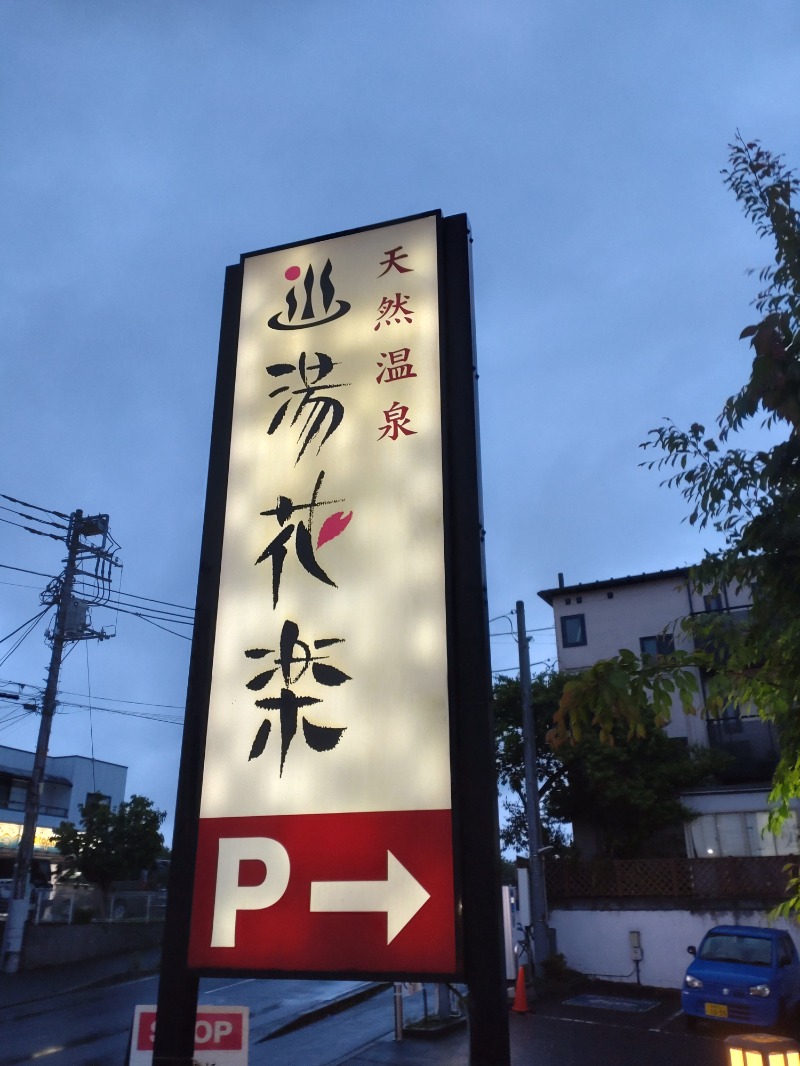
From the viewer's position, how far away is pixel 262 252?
5.98m

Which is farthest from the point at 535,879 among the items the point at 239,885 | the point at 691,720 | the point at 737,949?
the point at 239,885

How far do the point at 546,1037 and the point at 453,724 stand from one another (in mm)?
11845

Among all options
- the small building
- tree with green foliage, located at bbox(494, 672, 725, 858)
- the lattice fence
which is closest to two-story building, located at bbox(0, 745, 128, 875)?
the small building

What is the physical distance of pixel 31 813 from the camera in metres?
21.0

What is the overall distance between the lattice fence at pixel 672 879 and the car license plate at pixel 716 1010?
212 inches

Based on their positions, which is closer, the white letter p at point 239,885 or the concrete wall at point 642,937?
the white letter p at point 239,885

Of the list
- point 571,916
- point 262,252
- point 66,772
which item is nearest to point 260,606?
point 262,252

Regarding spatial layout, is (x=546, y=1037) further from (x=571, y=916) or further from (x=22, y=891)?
(x=22, y=891)

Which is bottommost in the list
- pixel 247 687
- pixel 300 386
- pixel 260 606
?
pixel 247 687

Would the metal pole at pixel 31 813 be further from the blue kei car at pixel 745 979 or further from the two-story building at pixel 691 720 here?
the blue kei car at pixel 745 979

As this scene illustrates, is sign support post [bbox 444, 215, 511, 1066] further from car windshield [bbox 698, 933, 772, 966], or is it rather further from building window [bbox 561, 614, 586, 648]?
building window [bbox 561, 614, 586, 648]

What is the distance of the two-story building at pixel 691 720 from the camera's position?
2188 cm

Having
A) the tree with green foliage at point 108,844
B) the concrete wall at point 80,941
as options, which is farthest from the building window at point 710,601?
the tree with green foliage at point 108,844

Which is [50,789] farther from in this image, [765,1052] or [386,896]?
[765,1052]
